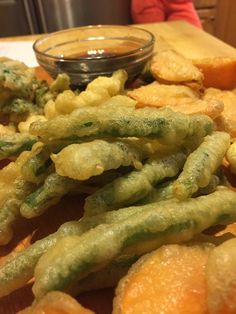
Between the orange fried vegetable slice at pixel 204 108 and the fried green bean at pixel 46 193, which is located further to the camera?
the orange fried vegetable slice at pixel 204 108

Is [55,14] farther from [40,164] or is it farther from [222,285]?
[222,285]

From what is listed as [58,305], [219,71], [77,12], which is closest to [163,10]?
[77,12]

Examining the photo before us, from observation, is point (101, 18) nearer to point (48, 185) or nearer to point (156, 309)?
point (48, 185)

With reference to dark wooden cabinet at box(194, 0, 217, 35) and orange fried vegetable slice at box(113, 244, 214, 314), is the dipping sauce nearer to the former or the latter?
orange fried vegetable slice at box(113, 244, 214, 314)

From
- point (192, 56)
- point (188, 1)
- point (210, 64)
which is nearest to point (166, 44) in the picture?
point (192, 56)

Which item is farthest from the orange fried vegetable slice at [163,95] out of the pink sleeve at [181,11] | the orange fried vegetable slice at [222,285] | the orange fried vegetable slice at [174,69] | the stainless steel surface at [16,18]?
the stainless steel surface at [16,18]

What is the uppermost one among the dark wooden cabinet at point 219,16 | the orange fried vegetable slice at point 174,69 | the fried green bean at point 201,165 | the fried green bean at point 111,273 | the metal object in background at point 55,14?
the fried green bean at point 201,165

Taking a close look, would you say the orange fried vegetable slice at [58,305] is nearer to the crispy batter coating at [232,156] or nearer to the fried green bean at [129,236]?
the fried green bean at [129,236]

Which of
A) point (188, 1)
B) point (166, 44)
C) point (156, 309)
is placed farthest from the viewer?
point (188, 1)
